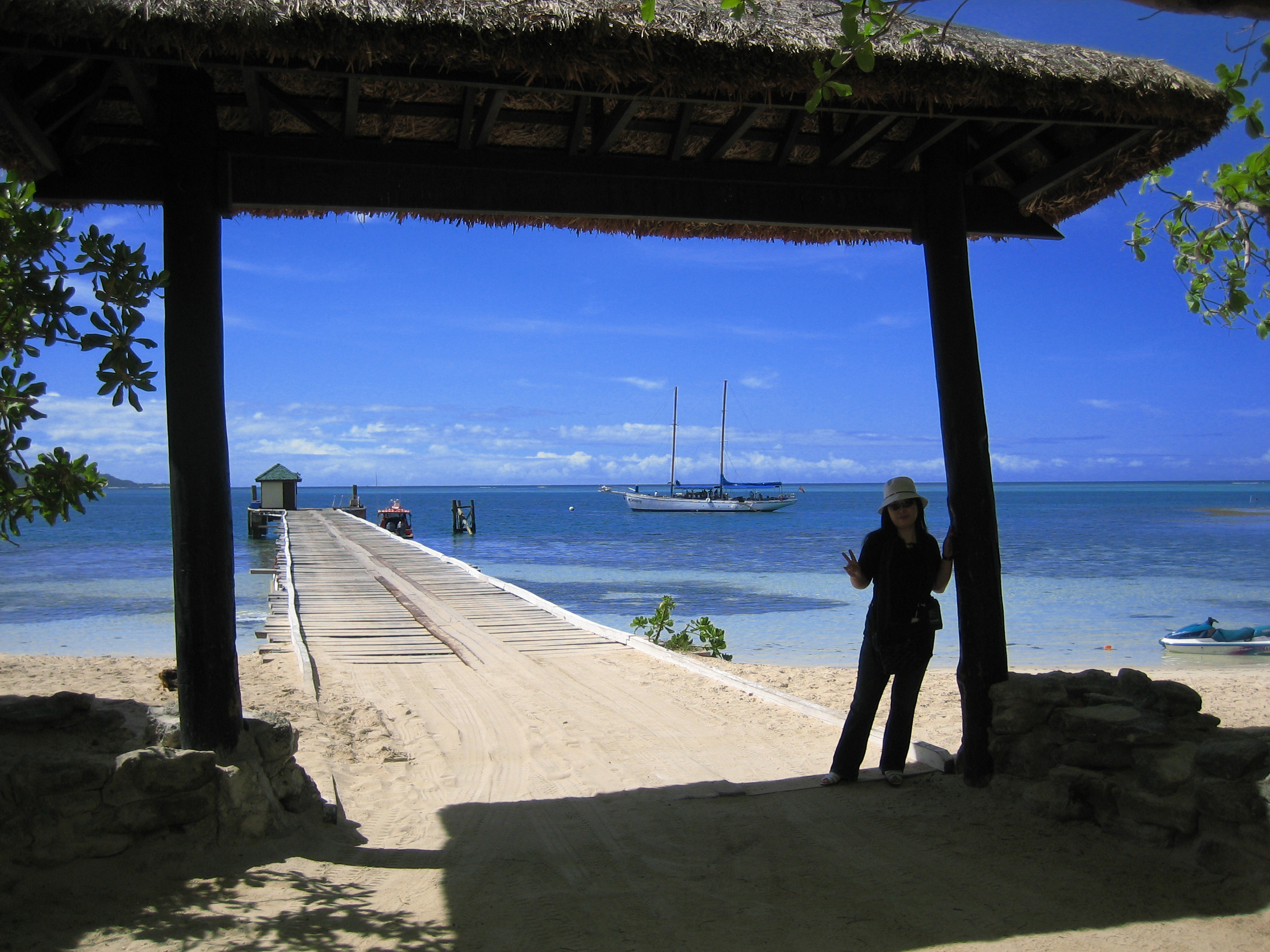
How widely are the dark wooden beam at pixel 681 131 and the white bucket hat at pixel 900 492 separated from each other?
1.81 m

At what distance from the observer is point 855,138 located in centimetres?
395

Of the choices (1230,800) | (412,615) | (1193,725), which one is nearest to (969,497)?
(1193,725)

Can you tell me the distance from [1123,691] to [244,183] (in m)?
4.24

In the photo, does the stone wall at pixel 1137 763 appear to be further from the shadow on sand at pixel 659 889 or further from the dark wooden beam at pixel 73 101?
the dark wooden beam at pixel 73 101

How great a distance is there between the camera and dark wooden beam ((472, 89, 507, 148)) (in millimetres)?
3443

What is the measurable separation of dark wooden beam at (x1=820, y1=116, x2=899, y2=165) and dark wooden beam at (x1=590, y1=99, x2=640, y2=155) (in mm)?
977

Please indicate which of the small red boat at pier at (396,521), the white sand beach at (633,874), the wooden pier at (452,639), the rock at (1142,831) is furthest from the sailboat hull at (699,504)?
the rock at (1142,831)

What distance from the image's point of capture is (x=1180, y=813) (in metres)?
2.83

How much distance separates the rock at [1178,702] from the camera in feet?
10.6

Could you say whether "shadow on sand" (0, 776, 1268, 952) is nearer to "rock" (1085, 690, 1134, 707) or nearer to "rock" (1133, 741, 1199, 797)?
"rock" (1133, 741, 1199, 797)

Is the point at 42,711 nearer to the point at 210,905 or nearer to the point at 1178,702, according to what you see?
the point at 210,905

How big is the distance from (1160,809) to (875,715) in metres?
1.21

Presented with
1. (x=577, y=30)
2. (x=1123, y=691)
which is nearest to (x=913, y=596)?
(x=1123, y=691)

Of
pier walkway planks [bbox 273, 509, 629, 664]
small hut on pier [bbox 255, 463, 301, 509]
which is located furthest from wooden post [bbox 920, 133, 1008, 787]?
small hut on pier [bbox 255, 463, 301, 509]
